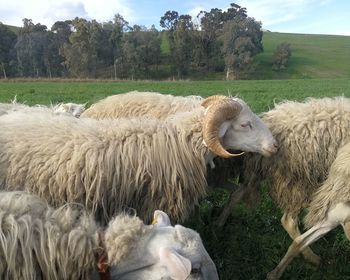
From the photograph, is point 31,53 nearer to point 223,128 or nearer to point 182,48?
point 182,48

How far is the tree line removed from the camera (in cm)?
6400

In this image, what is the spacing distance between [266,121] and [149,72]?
197 feet

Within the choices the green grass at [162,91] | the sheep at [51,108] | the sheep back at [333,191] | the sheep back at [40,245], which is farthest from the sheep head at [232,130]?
the green grass at [162,91]

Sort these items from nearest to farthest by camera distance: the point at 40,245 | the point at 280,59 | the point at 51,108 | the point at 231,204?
the point at 40,245 < the point at 231,204 < the point at 51,108 < the point at 280,59

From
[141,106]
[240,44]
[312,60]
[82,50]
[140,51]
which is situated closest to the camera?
[141,106]

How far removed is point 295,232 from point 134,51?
200 feet

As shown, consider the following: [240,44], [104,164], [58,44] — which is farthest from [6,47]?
[104,164]

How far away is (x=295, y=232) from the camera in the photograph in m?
5.52

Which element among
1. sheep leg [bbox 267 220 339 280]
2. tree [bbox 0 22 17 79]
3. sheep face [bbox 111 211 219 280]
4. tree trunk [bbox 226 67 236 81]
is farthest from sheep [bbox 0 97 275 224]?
tree [bbox 0 22 17 79]

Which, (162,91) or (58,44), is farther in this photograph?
(58,44)

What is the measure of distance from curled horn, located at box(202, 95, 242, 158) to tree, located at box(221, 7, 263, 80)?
5825cm

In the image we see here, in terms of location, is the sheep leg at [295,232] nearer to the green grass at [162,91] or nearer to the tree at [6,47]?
the green grass at [162,91]

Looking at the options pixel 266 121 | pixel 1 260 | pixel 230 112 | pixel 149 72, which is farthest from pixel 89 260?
pixel 149 72

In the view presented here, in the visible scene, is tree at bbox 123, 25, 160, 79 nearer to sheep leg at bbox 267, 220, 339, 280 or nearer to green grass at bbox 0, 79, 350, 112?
green grass at bbox 0, 79, 350, 112
